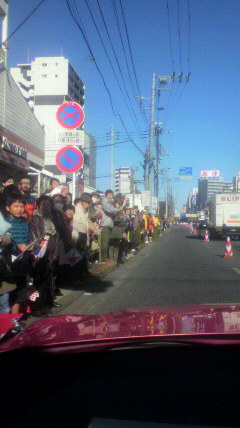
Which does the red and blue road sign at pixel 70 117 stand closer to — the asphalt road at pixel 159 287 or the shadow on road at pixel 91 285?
the shadow on road at pixel 91 285

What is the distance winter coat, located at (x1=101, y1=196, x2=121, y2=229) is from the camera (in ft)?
44.0

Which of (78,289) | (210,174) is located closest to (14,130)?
(78,289)

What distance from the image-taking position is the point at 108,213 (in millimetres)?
13484

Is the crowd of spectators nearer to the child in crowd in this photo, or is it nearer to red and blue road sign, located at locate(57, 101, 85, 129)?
the child in crowd

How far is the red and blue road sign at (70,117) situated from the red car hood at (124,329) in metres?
7.27

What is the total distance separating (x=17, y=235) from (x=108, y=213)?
24.2ft

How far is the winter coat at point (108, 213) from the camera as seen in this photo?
44.0 feet

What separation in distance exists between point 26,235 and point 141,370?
4.63 meters

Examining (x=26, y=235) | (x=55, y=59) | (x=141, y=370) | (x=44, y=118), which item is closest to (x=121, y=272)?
(x=26, y=235)

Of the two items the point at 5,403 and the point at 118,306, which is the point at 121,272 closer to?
the point at 118,306

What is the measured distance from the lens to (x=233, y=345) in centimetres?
197

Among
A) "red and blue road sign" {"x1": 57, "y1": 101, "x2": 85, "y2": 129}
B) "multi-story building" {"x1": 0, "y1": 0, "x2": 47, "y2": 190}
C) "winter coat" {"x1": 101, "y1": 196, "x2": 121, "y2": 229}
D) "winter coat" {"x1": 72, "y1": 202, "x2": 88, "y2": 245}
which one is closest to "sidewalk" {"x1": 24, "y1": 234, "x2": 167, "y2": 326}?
"winter coat" {"x1": 72, "y1": 202, "x2": 88, "y2": 245}

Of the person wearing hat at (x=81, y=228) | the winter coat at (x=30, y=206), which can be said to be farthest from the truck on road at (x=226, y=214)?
the winter coat at (x=30, y=206)

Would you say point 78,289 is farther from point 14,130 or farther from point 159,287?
point 14,130
